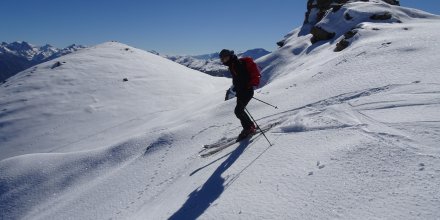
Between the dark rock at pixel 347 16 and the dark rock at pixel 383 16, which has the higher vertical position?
the dark rock at pixel 347 16

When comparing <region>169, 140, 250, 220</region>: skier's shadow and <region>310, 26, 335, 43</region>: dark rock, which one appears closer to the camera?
<region>169, 140, 250, 220</region>: skier's shadow

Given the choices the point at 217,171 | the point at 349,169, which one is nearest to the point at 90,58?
the point at 217,171

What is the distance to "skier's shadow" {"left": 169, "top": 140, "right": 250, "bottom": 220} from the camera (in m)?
6.07

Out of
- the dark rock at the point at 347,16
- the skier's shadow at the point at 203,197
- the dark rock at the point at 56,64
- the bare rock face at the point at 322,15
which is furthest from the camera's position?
the dark rock at the point at 56,64

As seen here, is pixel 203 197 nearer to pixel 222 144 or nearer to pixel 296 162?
pixel 296 162

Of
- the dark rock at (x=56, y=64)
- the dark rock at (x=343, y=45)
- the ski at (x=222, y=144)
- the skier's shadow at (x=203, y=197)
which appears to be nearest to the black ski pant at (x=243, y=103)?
the ski at (x=222, y=144)

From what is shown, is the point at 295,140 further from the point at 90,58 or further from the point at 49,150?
the point at 90,58

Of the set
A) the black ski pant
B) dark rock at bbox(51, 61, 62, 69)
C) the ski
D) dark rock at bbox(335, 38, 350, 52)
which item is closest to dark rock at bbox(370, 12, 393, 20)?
dark rock at bbox(335, 38, 350, 52)

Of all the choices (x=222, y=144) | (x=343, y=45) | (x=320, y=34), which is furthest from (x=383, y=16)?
(x=222, y=144)

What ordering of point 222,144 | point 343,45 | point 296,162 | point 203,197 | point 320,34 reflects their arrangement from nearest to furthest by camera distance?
→ point 296,162 → point 203,197 → point 222,144 → point 343,45 → point 320,34

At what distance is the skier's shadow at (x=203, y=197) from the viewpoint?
19.9 ft

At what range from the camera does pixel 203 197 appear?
6.58 m

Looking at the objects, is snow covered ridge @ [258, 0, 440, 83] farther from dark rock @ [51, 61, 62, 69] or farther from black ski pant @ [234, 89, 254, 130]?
dark rock @ [51, 61, 62, 69]

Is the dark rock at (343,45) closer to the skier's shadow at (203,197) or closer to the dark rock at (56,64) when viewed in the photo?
the skier's shadow at (203,197)
